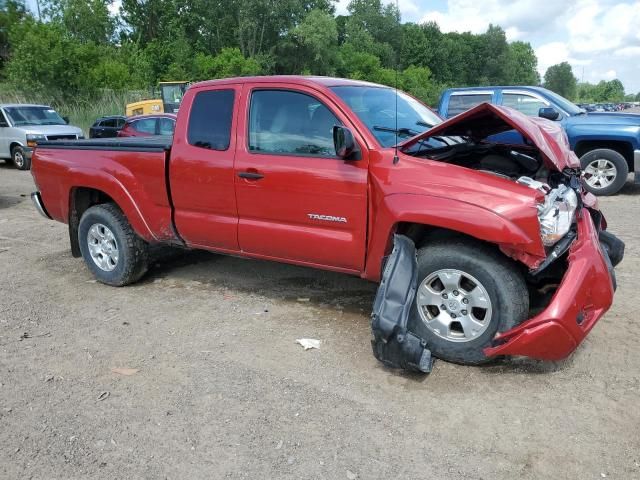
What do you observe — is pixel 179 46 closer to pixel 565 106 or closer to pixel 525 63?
pixel 565 106

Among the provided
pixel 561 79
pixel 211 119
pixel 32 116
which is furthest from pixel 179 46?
pixel 561 79

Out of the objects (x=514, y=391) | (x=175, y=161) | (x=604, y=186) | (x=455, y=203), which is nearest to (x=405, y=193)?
(x=455, y=203)

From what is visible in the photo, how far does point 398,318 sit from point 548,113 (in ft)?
21.6

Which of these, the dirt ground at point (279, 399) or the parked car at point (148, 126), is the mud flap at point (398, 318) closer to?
the dirt ground at point (279, 399)

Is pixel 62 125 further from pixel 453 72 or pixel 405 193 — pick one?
pixel 453 72

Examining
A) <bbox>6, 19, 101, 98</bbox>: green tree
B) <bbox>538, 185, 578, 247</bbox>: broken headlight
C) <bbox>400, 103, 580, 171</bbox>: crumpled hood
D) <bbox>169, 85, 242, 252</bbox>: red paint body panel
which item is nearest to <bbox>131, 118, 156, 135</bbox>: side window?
<bbox>169, 85, 242, 252</bbox>: red paint body panel

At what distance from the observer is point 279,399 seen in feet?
11.3

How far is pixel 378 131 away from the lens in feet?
13.6

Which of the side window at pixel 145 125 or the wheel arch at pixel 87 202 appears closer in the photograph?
the wheel arch at pixel 87 202

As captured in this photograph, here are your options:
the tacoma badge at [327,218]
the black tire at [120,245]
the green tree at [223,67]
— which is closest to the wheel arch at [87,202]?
the black tire at [120,245]

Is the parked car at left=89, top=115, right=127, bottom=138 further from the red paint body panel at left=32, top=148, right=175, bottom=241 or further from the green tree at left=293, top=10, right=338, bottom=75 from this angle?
the green tree at left=293, top=10, right=338, bottom=75

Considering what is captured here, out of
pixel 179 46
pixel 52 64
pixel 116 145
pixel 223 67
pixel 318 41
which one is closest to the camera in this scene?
pixel 116 145

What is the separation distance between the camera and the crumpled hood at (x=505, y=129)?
11.9 feet

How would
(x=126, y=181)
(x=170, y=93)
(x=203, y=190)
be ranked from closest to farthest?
(x=203, y=190), (x=126, y=181), (x=170, y=93)
